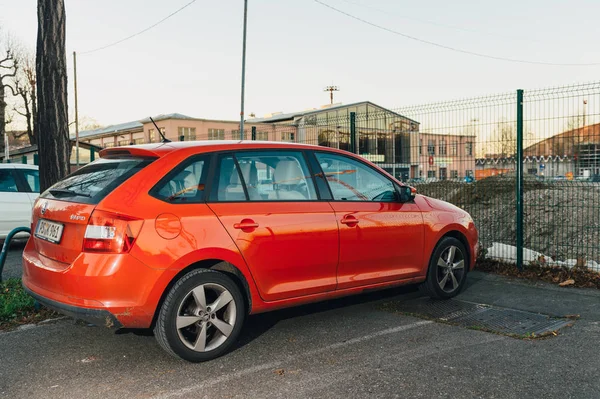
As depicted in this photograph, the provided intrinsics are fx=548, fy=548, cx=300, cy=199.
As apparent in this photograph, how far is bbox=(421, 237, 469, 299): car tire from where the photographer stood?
231 inches

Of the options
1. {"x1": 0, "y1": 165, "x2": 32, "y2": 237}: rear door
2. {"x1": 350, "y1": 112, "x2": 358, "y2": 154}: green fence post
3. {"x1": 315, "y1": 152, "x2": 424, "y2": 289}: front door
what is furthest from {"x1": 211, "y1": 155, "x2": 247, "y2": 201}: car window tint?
{"x1": 0, "y1": 165, "x2": 32, "y2": 237}: rear door

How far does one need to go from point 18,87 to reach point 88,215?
49.8m

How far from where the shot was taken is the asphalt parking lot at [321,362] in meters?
3.61

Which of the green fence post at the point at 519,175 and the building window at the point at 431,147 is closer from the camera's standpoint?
the green fence post at the point at 519,175

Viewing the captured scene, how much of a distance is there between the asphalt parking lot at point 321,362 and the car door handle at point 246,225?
100 centimetres

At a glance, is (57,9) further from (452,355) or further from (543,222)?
(543,222)

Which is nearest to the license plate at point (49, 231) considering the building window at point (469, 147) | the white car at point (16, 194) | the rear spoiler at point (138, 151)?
the rear spoiler at point (138, 151)

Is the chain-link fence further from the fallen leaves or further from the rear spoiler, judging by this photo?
the rear spoiler

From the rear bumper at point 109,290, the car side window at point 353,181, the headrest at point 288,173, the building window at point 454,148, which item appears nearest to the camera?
the rear bumper at point 109,290

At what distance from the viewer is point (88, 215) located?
12.7 ft

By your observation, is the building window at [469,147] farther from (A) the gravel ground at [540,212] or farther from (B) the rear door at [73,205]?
(B) the rear door at [73,205]

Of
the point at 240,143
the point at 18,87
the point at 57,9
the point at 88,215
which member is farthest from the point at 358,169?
the point at 18,87

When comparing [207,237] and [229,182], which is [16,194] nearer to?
[229,182]

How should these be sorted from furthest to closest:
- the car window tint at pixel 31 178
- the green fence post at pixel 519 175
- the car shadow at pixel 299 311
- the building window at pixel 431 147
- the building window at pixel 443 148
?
1. the car window tint at pixel 31 178
2. the building window at pixel 431 147
3. the building window at pixel 443 148
4. the green fence post at pixel 519 175
5. the car shadow at pixel 299 311
